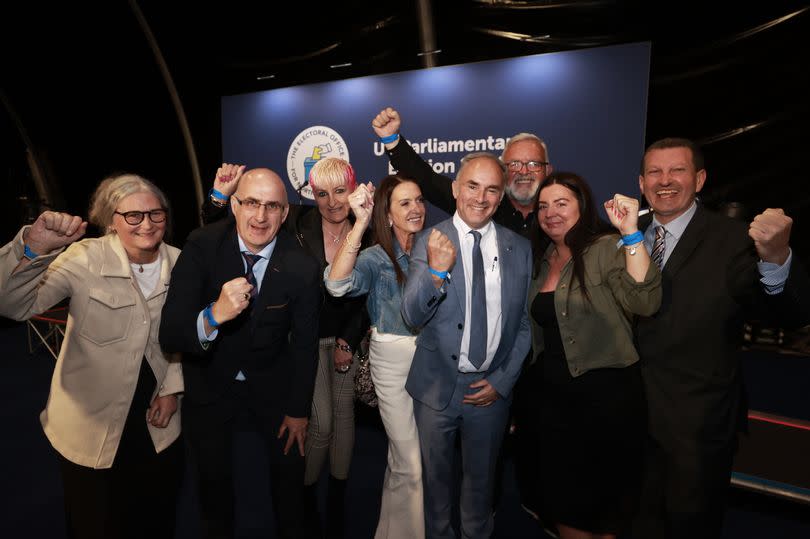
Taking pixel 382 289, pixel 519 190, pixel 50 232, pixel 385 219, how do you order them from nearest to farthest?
pixel 50 232
pixel 382 289
pixel 385 219
pixel 519 190

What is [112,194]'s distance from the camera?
72.7 inches

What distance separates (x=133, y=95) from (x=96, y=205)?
286 inches

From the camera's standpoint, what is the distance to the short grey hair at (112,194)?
6.05ft

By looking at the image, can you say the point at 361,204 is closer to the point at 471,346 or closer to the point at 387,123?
the point at 471,346

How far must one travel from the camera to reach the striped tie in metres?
1.99

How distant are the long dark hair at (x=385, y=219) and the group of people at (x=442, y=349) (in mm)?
26

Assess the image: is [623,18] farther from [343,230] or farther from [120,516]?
[120,516]

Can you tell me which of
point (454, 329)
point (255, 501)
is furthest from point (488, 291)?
point (255, 501)

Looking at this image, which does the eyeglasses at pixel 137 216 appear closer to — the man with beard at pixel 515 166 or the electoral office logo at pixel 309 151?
the man with beard at pixel 515 166

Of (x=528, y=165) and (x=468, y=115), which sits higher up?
(x=468, y=115)

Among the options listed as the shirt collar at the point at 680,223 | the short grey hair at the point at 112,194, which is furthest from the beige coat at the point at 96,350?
the shirt collar at the point at 680,223

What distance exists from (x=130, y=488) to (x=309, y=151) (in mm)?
4045

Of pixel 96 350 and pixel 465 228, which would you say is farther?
pixel 465 228

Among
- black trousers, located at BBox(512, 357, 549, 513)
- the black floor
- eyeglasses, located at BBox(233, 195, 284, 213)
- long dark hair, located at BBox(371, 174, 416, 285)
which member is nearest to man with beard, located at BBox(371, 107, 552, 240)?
long dark hair, located at BBox(371, 174, 416, 285)
